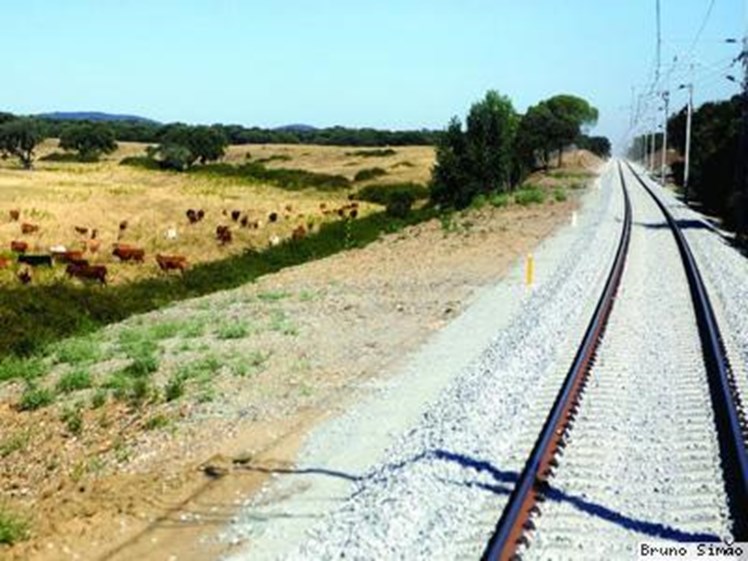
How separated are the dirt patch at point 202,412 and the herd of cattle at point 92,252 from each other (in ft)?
31.1

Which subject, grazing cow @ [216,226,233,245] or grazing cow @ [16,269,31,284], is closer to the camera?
grazing cow @ [16,269,31,284]

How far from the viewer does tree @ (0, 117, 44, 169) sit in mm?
126625

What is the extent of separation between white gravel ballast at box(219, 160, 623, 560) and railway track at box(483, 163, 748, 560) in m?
0.38

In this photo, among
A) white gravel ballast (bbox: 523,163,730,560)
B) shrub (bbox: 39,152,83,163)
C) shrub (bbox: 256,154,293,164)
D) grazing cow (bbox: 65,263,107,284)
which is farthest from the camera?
shrub (bbox: 256,154,293,164)

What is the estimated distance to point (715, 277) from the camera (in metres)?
27.0

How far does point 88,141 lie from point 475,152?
100588 millimetres

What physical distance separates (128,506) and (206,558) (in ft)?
6.80

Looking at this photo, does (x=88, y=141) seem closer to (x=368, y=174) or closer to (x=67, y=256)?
(x=368, y=174)

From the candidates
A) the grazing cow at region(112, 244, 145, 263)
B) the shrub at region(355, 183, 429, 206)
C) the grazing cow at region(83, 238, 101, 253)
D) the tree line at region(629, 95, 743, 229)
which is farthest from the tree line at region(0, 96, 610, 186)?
the grazing cow at region(112, 244, 145, 263)

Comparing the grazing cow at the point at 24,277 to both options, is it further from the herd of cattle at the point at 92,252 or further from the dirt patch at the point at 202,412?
the dirt patch at the point at 202,412

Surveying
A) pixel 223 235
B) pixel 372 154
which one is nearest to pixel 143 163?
pixel 372 154

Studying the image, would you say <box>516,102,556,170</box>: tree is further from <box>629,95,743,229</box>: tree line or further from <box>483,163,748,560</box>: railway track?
<box>483,163,748,560</box>: railway track

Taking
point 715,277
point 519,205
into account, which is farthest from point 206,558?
point 519,205

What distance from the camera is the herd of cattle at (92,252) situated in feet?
122
